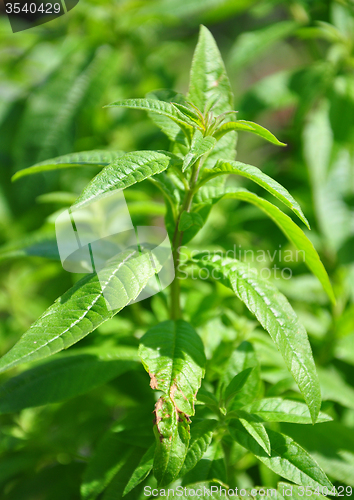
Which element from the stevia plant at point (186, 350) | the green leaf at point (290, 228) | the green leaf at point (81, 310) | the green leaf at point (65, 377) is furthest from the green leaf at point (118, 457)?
the green leaf at point (290, 228)

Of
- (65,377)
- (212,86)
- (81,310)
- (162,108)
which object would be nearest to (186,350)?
(81,310)

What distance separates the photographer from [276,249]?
1477 mm

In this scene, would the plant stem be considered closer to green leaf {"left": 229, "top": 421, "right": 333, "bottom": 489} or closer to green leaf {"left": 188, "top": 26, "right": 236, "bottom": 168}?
green leaf {"left": 188, "top": 26, "right": 236, "bottom": 168}

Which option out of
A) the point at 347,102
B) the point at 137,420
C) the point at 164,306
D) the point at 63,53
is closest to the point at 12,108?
the point at 63,53

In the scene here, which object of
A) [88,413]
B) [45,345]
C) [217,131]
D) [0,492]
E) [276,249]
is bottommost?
[0,492]

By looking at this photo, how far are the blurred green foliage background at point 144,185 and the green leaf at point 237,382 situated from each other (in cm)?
17

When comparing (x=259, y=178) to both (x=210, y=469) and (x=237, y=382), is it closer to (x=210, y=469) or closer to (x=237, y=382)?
(x=237, y=382)

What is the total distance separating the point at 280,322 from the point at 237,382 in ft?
0.55

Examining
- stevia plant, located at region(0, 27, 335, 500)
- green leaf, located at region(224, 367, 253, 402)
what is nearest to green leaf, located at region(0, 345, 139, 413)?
stevia plant, located at region(0, 27, 335, 500)

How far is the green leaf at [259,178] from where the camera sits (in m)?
0.64

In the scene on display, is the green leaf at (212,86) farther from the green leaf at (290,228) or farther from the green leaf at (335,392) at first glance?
the green leaf at (335,392)

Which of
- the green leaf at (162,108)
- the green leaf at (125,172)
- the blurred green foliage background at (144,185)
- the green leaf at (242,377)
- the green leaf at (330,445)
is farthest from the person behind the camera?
the blurred green foliage background at (144,185)

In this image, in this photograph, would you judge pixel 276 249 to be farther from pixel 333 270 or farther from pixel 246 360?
pixel 246 360

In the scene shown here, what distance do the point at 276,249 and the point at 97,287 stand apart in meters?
0.96
